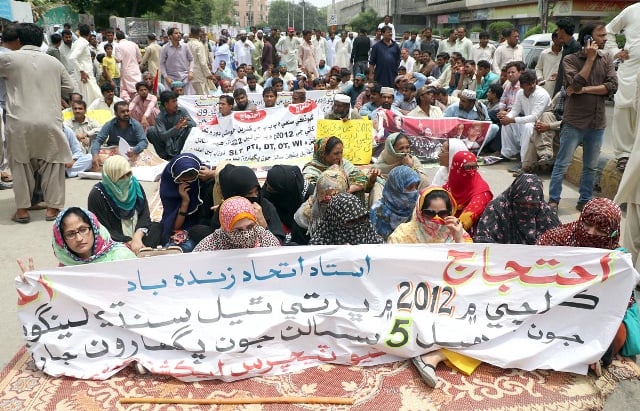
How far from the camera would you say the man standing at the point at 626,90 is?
19.7 feet

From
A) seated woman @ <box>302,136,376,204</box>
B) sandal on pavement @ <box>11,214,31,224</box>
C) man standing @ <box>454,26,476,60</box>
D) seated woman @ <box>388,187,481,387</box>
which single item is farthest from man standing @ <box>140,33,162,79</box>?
seated woman @ <box>388,187,481,387</box>

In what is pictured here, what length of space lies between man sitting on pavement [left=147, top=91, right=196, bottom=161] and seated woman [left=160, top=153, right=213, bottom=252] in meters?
3.35

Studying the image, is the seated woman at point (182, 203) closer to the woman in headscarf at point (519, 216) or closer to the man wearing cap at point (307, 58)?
the woman in headscarf at point (519, 216)

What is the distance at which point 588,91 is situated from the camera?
5117mm

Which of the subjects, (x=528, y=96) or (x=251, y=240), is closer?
(x=251, y=240)

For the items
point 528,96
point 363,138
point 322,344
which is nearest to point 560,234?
point 322,344

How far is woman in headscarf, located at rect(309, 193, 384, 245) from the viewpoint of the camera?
330 centimetres

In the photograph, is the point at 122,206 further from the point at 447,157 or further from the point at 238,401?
the point at 447,157

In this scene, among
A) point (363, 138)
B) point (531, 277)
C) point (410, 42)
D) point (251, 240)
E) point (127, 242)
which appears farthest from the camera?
point (410, 42)

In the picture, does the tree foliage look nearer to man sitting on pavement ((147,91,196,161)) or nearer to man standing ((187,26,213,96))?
man standing ((187,26,213,96))

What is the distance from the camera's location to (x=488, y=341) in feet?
9.61

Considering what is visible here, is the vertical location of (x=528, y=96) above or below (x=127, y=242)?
above

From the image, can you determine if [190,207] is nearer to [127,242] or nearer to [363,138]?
[127,242]

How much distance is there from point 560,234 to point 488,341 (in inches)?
32.8
